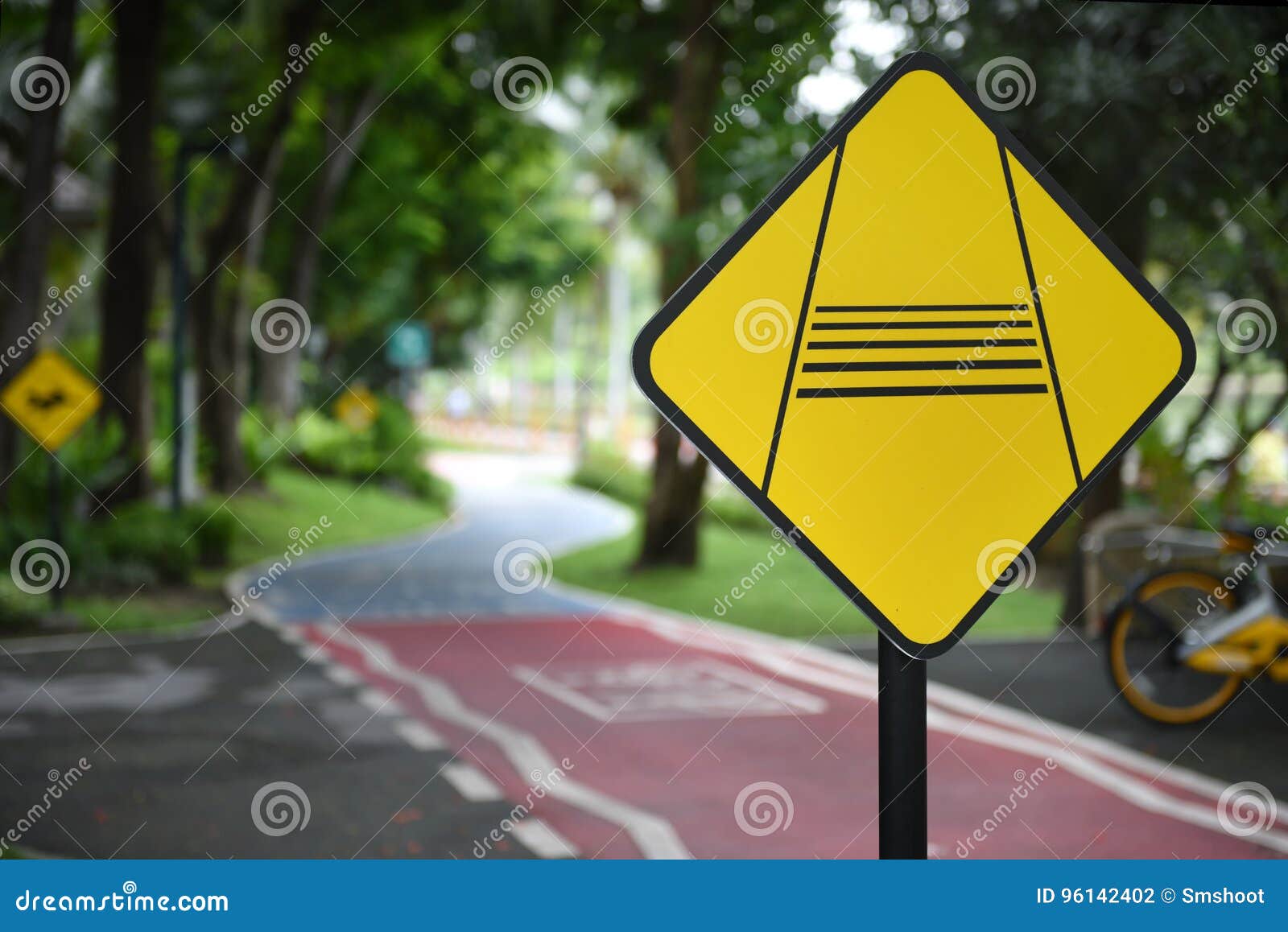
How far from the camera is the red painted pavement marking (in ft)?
19.7

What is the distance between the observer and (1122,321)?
6.42 ft

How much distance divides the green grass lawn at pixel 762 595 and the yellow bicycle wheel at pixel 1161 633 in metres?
3.35

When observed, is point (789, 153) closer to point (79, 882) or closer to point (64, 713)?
point (64, 713)

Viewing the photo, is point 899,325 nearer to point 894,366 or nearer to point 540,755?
point 894,366

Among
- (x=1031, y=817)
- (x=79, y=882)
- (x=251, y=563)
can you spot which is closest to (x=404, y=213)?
(x=251, y=563)

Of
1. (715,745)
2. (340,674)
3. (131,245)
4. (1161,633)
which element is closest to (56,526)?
(340,674)

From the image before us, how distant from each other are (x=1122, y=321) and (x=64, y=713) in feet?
27.4

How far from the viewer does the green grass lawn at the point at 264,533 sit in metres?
13.4

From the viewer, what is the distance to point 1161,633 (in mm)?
8039

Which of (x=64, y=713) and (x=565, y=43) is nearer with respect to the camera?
(x=64, y=713)

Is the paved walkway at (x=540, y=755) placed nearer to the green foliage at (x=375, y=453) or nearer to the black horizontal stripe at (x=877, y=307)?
the black horizontal stripe at (x=877, y=307)

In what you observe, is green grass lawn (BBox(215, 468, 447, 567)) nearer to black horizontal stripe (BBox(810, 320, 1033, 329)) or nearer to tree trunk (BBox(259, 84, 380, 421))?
tree trunk (BBox(259, 84, 380, 421))

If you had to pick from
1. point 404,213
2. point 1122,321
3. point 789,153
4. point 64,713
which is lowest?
point 64,713

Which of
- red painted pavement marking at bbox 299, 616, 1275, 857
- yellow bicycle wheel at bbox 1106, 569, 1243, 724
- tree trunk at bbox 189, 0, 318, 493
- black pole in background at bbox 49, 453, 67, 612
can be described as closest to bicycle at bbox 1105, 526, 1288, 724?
yellow bicycle wheel at bbox 1106, 569, 1243, 724
